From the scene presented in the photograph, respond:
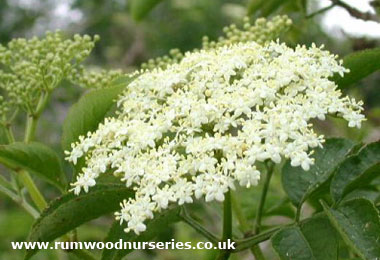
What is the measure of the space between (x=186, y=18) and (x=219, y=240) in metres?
4.48

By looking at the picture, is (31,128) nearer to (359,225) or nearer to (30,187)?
(30,187)

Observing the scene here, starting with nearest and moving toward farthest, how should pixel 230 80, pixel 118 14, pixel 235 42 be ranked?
pixel 230 80, pixel 235 42, pixel 118 14

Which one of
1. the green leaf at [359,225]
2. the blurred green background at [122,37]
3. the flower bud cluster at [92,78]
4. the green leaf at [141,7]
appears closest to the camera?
the green leaf at [359,225]

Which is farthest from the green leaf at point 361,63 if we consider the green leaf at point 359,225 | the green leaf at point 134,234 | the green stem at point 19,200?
the green stem at point 19,200

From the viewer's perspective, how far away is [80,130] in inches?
54.1

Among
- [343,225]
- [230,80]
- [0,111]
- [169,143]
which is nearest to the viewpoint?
[343,225]

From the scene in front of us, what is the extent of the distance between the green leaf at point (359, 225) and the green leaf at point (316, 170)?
25 centimetres

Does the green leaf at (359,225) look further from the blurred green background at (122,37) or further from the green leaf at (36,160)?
the blurred green background at (122,37)

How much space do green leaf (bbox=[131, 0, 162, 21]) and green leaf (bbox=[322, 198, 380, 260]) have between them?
1107mm

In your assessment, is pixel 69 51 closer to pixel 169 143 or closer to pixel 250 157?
pixel 169 143

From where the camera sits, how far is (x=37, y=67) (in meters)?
1.48

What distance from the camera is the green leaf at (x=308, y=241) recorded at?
111cm

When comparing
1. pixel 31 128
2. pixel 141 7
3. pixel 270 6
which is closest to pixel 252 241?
pixel 31 128

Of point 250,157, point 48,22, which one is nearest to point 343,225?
point 250,157
